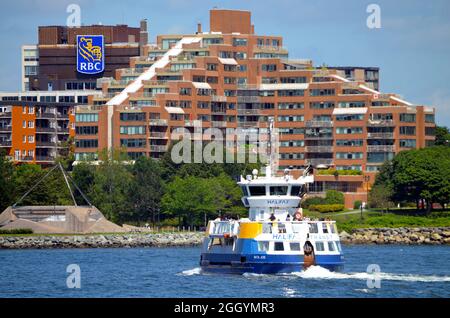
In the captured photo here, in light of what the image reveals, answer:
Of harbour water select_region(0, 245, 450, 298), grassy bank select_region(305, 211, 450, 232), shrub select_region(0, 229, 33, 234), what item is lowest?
harbour water select_region(0, 245, 450, 298)

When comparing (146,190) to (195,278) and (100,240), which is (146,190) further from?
(195,278)

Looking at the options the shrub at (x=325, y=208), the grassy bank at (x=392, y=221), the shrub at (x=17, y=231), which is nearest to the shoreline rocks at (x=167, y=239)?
the grassy bank at (x=392, y=221)

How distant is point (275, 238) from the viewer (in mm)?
97188

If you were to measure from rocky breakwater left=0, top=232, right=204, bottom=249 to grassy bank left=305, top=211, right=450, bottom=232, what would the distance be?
20499 mm

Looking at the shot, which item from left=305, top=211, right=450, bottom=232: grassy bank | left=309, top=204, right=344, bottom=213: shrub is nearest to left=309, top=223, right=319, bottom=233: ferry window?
left=305, top=211, right=450, bottom=232: grassy bank

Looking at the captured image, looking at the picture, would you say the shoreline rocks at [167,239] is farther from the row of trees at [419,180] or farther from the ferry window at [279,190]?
the ferry window at [279,190]

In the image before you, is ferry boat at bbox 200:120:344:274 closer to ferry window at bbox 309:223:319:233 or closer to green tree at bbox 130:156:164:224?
ferry window at bbox 309:223:319:233

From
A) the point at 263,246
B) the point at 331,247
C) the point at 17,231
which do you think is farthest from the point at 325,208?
the point at 263,246

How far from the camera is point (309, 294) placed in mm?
85688

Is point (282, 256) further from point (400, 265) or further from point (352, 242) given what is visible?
point (352, 242)

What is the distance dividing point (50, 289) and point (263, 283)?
1487 cm

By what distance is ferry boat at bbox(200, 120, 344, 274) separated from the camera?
3816 inches

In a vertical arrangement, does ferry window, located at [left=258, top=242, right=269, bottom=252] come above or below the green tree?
below
